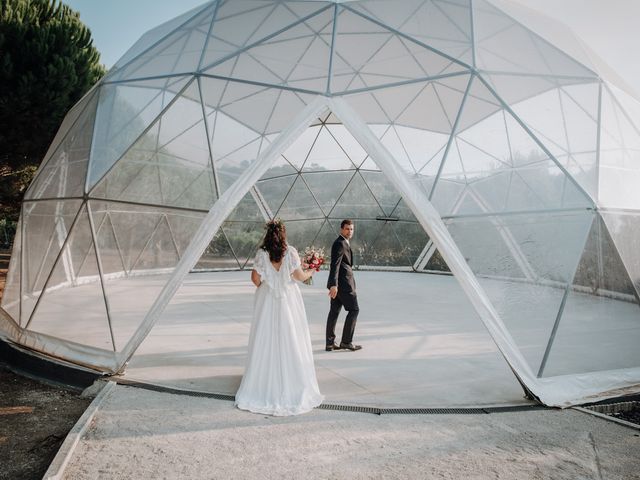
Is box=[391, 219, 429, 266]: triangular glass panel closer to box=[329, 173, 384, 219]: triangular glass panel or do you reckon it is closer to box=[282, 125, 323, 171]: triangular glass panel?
box=[329, 173, 384, 219]: triangular glass panel

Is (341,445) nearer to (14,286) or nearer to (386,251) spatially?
(14,286)

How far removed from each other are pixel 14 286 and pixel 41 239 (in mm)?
1175

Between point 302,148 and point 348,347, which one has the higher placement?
point 302,148

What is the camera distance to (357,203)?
20.7 m

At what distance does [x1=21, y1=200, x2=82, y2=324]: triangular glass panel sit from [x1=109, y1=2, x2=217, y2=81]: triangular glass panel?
9.50 feet

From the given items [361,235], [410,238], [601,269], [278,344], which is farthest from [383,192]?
[278,344]

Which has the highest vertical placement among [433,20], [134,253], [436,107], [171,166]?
[436,107]

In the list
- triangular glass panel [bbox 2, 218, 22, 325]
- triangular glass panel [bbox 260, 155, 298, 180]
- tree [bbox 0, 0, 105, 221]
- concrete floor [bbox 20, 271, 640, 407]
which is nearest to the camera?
concrete floor [bbox 20, 271, 640, 407]

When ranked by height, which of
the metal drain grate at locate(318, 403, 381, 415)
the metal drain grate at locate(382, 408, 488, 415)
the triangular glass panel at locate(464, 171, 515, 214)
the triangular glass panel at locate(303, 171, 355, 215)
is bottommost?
the metal drain grate at locate(318, 403, 381, 415)

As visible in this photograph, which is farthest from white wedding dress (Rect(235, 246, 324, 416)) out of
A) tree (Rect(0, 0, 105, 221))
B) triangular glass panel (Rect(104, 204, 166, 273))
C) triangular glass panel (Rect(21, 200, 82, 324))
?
tree (Rect(0, 0, 105, 221))

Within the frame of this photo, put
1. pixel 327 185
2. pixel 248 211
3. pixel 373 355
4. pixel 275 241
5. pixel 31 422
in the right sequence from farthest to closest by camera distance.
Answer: pixel 327 185
pixel 248 211
pixel 373 355
pixel 275 241
pixel 31 422

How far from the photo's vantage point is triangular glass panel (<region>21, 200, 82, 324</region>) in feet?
26.5

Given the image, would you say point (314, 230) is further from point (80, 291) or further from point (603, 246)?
point (603, 246)

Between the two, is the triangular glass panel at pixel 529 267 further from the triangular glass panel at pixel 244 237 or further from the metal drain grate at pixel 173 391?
the triangular glass panel at pixel 244 237
